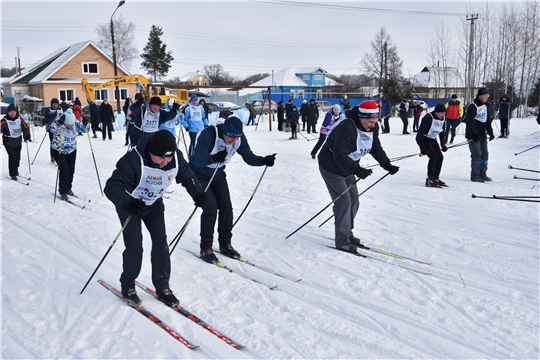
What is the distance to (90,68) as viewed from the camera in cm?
4519

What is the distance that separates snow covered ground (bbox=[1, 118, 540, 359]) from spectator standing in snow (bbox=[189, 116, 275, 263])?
11.8 inches

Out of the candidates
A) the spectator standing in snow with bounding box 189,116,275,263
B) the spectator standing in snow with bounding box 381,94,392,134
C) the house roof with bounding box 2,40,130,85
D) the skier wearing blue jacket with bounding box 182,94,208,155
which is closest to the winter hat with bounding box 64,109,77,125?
the skier wearing blue jacket with bounding box 182,94,208,155

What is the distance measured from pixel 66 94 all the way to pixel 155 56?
34.6 feet

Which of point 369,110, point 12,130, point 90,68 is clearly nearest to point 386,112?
point 12,130

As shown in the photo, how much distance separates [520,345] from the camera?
11.2 feet

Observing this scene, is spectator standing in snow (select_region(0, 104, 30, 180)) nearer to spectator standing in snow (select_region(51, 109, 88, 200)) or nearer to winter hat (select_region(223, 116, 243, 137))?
spectator standing in snow (select_region(51, 109, 88, 200))

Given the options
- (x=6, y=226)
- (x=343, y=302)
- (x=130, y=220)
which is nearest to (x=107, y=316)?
(x=130, y=220)

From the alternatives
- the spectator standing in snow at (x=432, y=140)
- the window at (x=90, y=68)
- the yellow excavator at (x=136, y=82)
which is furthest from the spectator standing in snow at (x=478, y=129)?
the window at (x=90, y=68)

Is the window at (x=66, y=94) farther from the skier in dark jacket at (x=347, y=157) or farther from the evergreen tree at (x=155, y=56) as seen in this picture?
the skier in dark jacket at (x=347, y=157)

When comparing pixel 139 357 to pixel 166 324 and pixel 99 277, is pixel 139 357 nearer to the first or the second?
pixel 166 324

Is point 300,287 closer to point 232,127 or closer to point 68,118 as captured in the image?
point 232,127

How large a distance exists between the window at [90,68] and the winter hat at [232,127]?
146ft

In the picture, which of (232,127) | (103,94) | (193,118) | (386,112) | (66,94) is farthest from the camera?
(103,94)

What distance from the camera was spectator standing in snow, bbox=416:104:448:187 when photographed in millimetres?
9000
